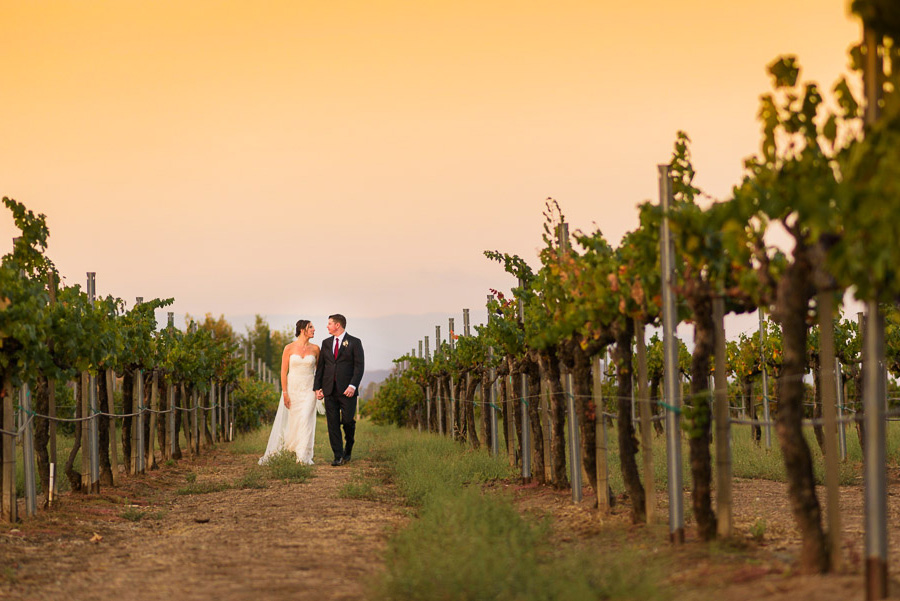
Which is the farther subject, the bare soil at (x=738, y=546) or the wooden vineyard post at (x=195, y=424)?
the wooden vineyard post at (x=195, y=424)

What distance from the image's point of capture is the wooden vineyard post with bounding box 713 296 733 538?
7898mm

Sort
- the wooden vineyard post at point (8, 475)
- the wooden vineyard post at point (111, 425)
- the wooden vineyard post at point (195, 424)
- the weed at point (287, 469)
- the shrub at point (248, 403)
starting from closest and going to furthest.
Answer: the wooden vineyard post at point (8, 475) < the wooden vineyard post at point (111, 425) < the weed at point (287, 469) < the wooden vineyard post at point (195, 424) < the shrub at point (248, 403)

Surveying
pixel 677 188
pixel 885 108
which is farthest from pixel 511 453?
pixel 885 108

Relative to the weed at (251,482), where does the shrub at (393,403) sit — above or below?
above

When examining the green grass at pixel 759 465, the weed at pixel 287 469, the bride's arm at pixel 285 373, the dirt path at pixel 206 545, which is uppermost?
the bride's arm at pixel 285 373

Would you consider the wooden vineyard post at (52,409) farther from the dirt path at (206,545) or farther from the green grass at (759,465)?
the green grass at (759,465)

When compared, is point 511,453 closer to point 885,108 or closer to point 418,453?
point 418,453

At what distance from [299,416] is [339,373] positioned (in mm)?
1047

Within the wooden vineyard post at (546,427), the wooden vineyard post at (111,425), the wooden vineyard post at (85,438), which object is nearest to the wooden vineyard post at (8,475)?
the wooden vineyard post at (85,438)

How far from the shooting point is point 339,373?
61.1 feet

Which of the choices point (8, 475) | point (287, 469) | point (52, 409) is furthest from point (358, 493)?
point (8, 475)

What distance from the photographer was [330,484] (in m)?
14.7

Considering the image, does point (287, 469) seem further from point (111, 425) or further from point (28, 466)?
point (28, 466)

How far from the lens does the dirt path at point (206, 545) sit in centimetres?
703
